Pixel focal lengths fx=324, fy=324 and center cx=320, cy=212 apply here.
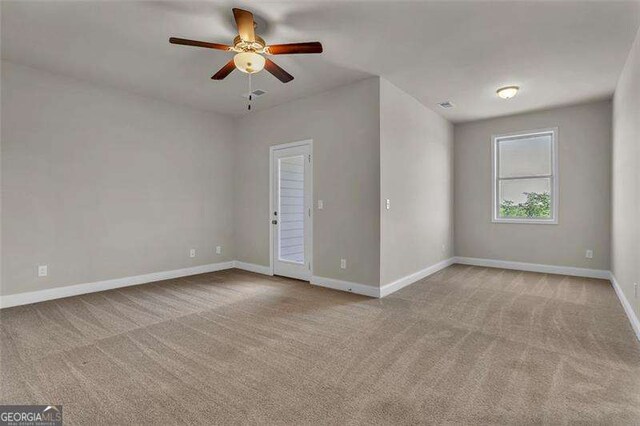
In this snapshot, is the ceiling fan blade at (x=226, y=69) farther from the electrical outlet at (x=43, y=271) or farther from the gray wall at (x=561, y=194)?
the gray wall at (x=561, y=194)

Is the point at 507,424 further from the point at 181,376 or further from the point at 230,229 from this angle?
the point at 230,229

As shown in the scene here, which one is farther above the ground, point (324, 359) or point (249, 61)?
point (249, 61)

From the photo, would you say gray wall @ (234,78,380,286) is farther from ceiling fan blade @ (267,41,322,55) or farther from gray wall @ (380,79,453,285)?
ceiling fan blade @ (267,41,322,55)

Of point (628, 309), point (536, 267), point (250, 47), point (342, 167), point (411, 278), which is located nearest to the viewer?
point (250, 47)

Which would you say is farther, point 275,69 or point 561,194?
point 561,194

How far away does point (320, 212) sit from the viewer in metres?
4.81

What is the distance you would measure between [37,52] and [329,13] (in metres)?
3.24

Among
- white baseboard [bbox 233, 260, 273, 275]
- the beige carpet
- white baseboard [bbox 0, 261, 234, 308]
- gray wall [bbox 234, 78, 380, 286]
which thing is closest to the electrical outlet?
white baseboard [bbox 0, 261, 234, 308]

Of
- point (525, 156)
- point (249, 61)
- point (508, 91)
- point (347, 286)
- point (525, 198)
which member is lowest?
point (347, 286)

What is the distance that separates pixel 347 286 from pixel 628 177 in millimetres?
3406

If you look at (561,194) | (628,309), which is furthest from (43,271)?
(561,194)

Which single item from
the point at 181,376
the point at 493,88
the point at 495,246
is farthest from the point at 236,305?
the point at 495,246

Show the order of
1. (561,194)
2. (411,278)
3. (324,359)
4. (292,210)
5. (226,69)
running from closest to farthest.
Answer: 1. (324,359)
2. (226,69)
3. (411,278)
4. (292,210)
5. (561,194)

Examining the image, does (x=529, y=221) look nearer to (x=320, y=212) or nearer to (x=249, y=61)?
(x=320, y=212)
